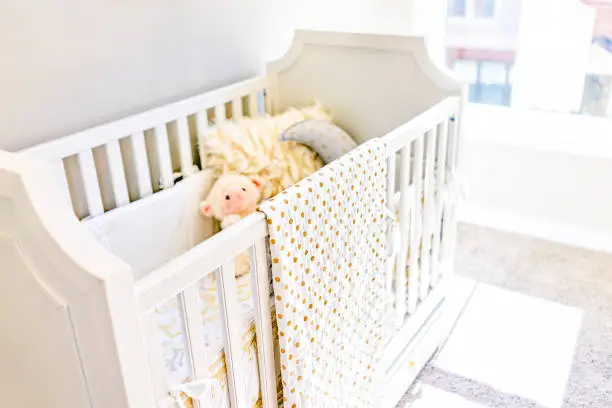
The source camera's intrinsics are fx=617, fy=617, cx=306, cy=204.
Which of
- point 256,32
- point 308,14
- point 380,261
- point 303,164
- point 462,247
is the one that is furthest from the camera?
point 462,247

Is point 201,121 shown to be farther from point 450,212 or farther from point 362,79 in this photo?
point 450,212

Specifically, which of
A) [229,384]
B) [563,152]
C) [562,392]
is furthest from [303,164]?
[563,152]

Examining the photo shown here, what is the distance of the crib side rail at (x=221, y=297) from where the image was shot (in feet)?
3.03

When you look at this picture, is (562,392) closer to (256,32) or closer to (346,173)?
(346,173)

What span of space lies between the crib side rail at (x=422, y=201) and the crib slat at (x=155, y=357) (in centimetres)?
79

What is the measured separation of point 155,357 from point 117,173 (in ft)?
2.78

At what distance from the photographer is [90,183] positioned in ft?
5.27

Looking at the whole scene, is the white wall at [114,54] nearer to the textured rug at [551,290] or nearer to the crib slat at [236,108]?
the crib slat at [236,108]

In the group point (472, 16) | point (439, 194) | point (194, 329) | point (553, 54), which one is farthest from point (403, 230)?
point (472, 16)

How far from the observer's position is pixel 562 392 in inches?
72.2

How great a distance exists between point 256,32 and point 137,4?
0.58 metres

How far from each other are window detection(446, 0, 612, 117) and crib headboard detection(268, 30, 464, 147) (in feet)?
3.90

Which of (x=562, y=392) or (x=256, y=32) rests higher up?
(x=256, y=32)

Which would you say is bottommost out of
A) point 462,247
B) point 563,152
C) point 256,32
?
point 462,247
